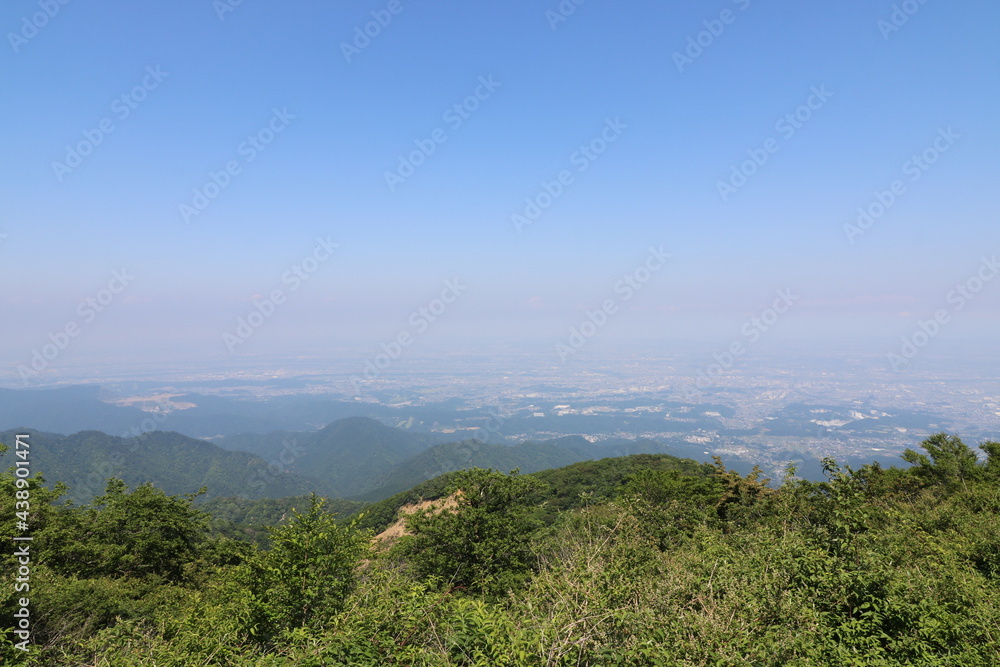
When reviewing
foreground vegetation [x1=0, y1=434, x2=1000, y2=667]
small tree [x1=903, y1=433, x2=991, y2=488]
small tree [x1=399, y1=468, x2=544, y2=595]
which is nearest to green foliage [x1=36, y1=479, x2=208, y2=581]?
foreground vegetation [x1=0, y1=434, x2=1000, y2=667]

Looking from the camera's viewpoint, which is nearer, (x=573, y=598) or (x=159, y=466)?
(x=573, y=598)

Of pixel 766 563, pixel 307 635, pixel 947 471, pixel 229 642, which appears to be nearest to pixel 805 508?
pixel 766 563

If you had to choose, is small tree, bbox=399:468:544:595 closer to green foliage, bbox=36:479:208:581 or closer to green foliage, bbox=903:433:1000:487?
green foliage, bbox=36:479:208:581

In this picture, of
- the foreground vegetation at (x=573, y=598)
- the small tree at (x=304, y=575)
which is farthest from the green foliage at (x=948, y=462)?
the small tree at (x=304, y=575)

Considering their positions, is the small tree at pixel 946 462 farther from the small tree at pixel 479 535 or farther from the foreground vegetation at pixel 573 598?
the small tree at pixel 479 535

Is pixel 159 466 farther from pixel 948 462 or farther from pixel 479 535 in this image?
pixel 948 462

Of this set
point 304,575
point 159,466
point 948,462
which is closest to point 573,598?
point 304,575

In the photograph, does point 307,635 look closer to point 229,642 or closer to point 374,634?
point 374,634
